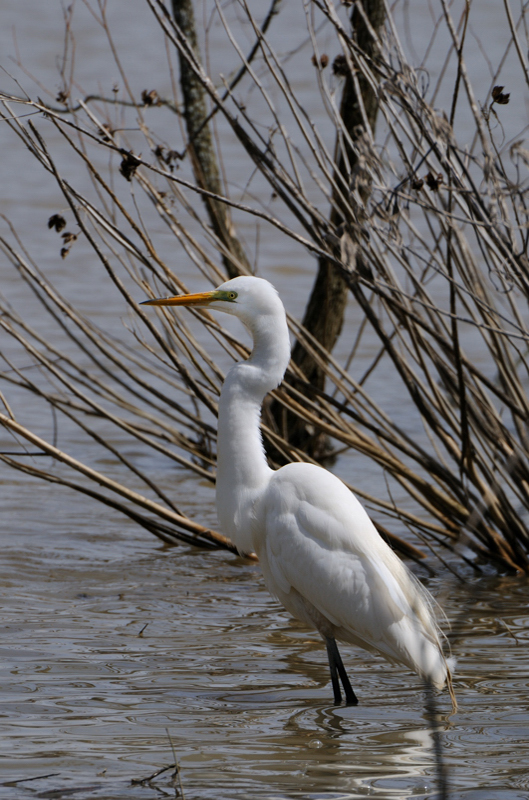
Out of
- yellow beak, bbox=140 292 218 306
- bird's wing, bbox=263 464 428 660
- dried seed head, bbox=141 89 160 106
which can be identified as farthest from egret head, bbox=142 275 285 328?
dried seed head, bbox=141 89 160 106

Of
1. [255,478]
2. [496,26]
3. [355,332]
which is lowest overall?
[255,478]

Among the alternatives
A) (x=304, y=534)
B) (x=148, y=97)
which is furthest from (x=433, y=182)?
(x=148, y=97)

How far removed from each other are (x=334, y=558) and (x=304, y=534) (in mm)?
109

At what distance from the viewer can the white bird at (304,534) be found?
285 cm

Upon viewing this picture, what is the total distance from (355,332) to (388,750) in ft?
20.6

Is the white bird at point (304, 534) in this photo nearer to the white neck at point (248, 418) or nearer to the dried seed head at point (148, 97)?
the white neck at point (248, 418)

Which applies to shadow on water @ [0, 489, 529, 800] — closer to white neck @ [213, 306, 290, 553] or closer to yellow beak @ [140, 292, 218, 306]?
white neck @ [213, 306, 290, 553]

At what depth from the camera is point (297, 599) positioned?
299 centimetres

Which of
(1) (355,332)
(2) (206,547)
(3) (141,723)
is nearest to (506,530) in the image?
(2) (206,547)

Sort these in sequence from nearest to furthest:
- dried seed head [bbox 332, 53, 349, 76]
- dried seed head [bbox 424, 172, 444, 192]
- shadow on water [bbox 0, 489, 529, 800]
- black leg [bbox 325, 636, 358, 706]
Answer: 1. shadow on water [bbox 0, 489, 529, 800]
2. dried seed head [bbox 424, 172, 444, 192]
3. black leg [bbox 325, 636, 358, 706]
4. dried seed head [bbox 332, 53, 349, 76]

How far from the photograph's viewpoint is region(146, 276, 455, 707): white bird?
2.85 m

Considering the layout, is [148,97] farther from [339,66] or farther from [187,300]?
[187,300]

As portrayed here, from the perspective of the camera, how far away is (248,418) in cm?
298

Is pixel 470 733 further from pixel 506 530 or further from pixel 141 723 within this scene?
pixel 506 530
